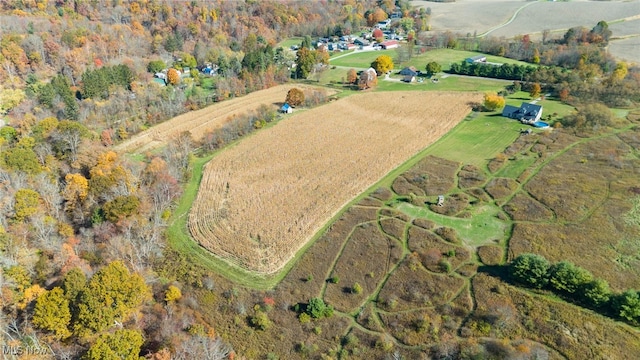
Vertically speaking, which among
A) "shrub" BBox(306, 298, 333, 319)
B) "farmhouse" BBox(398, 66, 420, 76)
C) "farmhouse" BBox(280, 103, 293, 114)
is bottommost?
"shrub" BBox(306, 298, 333, 319)

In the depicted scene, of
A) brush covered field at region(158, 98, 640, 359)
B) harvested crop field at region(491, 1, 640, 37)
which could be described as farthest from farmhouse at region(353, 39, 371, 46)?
brush covered field at region(158, 98, 640, 359)

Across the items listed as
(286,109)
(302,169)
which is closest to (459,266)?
(302,169)

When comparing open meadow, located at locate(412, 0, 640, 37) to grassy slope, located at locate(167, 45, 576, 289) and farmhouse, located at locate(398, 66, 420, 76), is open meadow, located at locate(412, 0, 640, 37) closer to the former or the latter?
farmhouse, located at locate(398, 66, 420, 76)

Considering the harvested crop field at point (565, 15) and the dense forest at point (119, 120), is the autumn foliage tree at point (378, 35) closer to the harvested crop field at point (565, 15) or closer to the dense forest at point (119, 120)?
the dense forest at point (119, 120)

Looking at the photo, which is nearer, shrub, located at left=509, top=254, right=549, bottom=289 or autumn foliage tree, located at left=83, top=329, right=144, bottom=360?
autumn foliage tree, located at left=83, top=329, right=144, bottom=360

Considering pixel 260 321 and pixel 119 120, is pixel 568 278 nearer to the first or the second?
pixel 260 321

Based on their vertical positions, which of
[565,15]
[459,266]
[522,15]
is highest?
[522,15]
